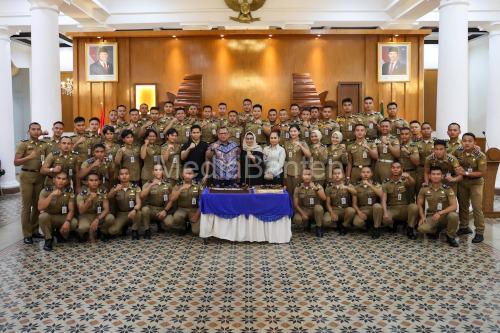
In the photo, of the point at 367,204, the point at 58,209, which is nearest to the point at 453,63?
the point at 367,204

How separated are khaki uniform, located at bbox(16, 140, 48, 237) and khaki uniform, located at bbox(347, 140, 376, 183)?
5195 millimetres

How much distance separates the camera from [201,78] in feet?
39.2

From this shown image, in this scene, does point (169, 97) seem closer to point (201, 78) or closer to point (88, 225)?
point (201, 78)

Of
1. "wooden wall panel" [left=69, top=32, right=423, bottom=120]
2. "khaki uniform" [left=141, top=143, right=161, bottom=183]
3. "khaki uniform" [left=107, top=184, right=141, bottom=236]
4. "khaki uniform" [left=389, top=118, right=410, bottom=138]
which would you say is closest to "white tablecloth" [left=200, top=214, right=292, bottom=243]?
"khaki uniform" [left=107, top=184, right=141, bottom=236]

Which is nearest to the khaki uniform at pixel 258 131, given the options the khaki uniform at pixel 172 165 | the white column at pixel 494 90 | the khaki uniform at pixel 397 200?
the khaki uniform at pixel 172 165

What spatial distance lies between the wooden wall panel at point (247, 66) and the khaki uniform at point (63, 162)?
557cm

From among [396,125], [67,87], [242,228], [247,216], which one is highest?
[67,87]

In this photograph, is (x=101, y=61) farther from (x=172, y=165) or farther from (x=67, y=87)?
(x=172, y=165)

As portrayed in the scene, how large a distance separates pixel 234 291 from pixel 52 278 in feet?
7.20

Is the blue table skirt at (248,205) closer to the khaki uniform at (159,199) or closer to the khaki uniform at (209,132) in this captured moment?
the khaki uniform at (159,199)

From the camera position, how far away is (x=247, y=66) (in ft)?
39.6

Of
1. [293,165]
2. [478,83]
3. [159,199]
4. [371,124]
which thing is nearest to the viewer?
[159,199]

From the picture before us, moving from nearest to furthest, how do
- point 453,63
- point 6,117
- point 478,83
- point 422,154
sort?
1. point 422,154
2. point 453,63
3. point 6,117
4. point 478,83

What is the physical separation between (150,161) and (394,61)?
25.7 feet
